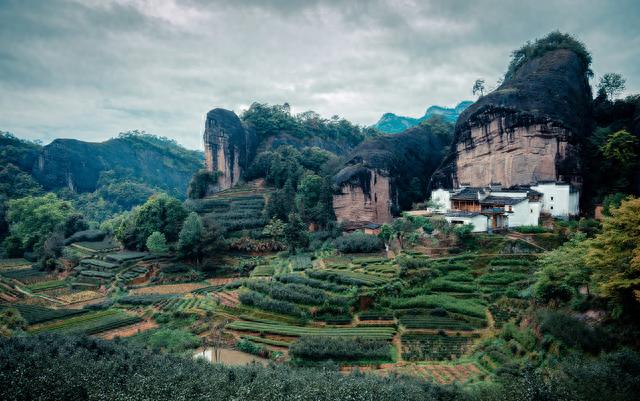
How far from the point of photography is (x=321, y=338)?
2236 cm

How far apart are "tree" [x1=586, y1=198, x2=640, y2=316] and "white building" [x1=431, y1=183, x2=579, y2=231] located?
65.7 ft

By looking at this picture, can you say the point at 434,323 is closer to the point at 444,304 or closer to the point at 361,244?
the point at 444,304

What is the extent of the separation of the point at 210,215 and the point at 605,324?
48298 millimetres

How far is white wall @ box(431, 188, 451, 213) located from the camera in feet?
147

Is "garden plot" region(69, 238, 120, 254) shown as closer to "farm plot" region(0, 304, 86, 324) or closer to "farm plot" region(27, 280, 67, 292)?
"farm plot" region(27, 280, 67, 292)

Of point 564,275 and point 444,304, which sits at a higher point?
point 564,275

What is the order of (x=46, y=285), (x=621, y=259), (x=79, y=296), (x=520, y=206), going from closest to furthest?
1. (x=621, y=259)
2. (x=520, y=206)
3. (x=79, y=296)
4. (x=46, y=285)

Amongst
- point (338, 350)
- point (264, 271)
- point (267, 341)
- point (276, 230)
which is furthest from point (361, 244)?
point (338, 350)

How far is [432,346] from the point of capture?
22406mm

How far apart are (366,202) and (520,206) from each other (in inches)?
801

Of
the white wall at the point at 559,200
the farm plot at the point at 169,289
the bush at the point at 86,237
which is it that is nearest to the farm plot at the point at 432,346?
the white wall at the point at 559,200

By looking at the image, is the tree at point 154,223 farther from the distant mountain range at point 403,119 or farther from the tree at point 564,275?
the distant mountain range at point 403,119

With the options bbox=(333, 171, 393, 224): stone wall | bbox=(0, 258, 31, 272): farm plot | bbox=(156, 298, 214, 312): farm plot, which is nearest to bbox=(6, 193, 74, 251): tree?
bbox=(0, 258, 31, 272): farm plot

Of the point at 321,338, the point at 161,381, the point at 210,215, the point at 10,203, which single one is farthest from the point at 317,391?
the point at 10,203
